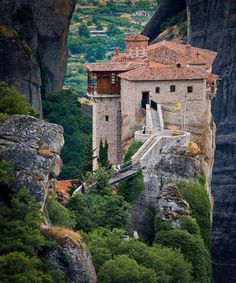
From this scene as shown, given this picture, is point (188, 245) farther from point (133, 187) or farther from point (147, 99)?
point (147, 99)

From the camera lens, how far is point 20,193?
71.8 meters

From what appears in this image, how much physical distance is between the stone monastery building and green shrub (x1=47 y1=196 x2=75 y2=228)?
17709mm

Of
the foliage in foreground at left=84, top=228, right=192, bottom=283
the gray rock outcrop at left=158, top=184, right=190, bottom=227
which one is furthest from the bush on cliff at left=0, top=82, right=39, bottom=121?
the gray rock outcrop at left=158, top=184, right=190, bottom=227

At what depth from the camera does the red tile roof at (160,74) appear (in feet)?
326

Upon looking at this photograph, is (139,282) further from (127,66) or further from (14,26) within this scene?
(14,26)

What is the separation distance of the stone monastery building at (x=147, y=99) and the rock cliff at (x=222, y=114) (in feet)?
50.6

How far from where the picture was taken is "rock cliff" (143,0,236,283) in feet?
392

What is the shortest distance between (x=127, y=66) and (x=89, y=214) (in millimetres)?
18472

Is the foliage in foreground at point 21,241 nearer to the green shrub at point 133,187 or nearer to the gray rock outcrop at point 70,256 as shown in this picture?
the gray rock outcrop at point 70,256

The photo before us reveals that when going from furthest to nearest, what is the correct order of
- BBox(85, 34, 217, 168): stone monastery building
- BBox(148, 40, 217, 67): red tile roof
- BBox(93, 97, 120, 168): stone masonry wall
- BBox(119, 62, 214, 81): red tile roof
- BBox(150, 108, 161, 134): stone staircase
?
1. BBox(148, 40, 217, 67): red tile roof
2. BBox(93, 97, 120, 168): stone masonry wall
3. BBox(85, 34, 217, 168): stone monastery building
4. BBox(119, 62, 214, 81): red tile roof
5. BBox(150, 108, 161, 134): stone staircase

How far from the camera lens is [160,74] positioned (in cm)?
10000

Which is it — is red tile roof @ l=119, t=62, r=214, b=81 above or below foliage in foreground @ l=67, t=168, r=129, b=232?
above

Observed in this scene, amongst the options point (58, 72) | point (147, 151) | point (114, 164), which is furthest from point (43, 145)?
point (58, 72)

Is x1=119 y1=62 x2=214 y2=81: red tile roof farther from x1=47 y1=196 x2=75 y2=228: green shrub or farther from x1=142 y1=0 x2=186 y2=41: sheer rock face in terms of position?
x1=142 y1=0 x2=186 y2=41: sheer rock face
